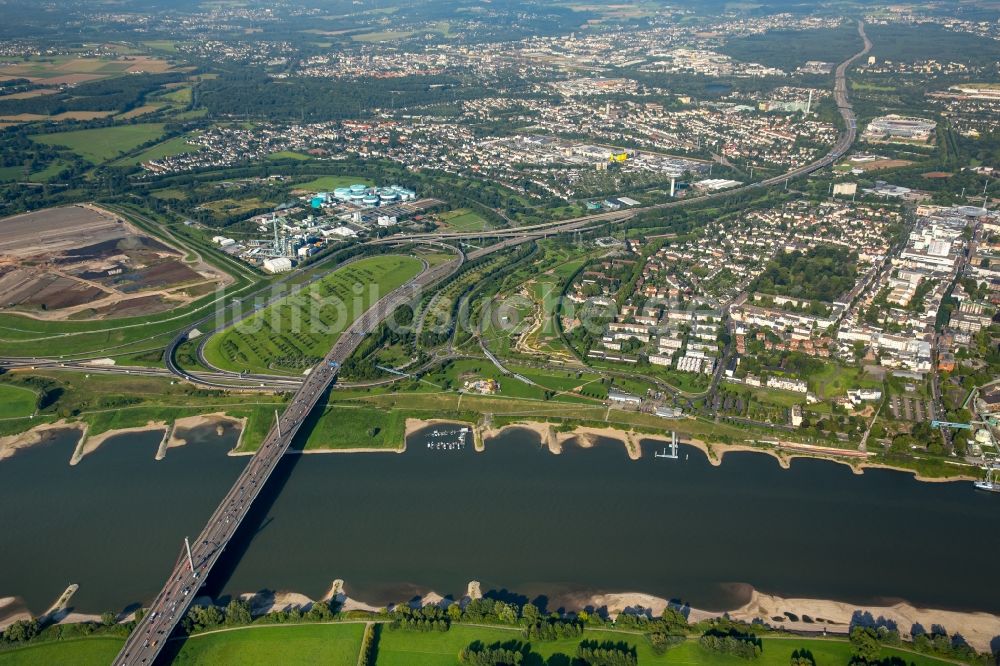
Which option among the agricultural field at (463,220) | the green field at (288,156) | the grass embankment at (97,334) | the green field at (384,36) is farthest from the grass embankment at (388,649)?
the green field at (384,36)

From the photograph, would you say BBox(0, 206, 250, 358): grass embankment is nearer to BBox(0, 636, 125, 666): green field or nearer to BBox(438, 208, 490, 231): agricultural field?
BBox(0, 636, 125, 666): green field

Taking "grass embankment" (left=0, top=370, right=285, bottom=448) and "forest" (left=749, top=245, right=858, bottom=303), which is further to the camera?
"forest" (left=749, top=245, right=858, bottom=303)

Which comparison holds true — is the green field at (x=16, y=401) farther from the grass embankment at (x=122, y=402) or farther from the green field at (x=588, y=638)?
the green field at (x=588, y=638)

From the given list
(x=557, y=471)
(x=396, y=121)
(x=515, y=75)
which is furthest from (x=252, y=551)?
(x=515, y=75)

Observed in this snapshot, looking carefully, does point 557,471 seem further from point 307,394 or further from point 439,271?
point 439,271

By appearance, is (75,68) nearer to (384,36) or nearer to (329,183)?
(384,36)

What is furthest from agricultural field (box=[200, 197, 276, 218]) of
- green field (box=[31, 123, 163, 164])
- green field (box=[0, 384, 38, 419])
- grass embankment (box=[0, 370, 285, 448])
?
green field (box=[0, 384, 38, 419])

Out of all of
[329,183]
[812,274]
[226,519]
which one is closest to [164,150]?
[329,183]
